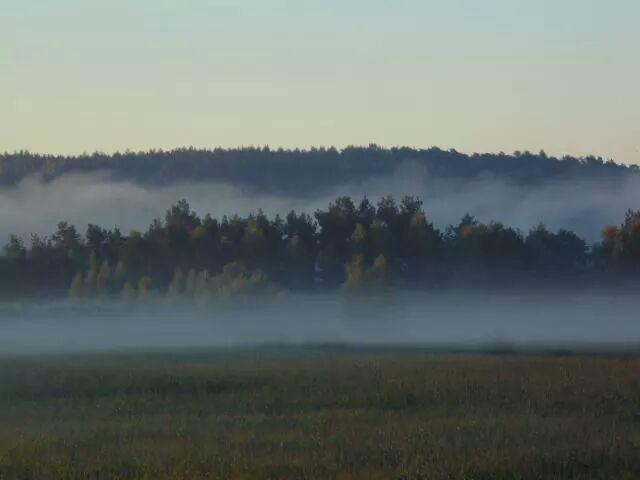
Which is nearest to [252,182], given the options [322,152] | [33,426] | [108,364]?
[322,152]

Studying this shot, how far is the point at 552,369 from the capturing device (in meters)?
33.1

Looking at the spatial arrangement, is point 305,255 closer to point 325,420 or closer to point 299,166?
point 325,420

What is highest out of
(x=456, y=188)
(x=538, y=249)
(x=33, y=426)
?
(x=456, y=188)

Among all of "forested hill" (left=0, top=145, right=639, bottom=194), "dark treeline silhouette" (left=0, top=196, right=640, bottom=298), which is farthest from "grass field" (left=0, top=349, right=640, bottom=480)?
"forested hill" (left=0, top=145, right=639, bottom=194)

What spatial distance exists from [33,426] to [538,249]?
198 feet

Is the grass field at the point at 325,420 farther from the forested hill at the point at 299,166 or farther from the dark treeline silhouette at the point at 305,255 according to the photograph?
the forested hill at the point at 299,166

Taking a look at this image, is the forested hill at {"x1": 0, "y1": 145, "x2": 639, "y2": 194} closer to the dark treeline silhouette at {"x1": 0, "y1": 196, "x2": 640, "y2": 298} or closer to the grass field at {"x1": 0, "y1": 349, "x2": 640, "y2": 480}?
the dark treeline silhouette at {"x1": 0, "y1": 196, "x2": 640, "y2": 298}

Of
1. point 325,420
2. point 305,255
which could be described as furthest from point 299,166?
point 325,420

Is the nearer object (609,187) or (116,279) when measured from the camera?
(116,279)

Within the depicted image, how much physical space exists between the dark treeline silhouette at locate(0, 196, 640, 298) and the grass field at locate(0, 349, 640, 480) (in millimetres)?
38273

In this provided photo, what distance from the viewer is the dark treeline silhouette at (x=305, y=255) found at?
248 feet

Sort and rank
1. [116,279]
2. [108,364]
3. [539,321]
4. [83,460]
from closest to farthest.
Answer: [83,460] < [108,364] < [539,321] < [116,279]

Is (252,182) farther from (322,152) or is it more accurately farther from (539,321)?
(539,321)

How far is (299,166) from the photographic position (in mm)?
152000
